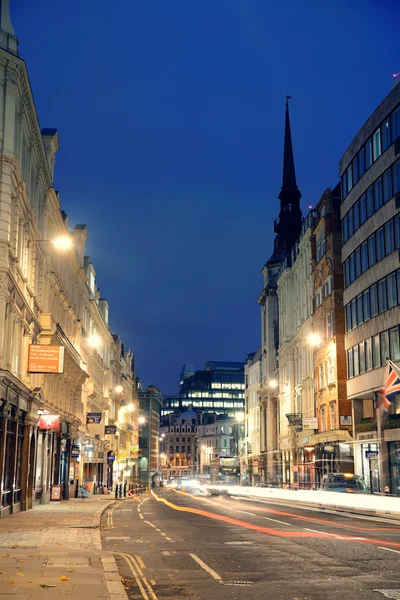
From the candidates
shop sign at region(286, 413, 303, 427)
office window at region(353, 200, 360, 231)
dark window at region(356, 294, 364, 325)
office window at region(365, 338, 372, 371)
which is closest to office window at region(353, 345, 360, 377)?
office window at region(365, 338, 372, 371)

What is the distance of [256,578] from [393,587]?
252cm

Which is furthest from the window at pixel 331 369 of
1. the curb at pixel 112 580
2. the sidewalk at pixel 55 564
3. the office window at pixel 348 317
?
the curb at pixel 112 580

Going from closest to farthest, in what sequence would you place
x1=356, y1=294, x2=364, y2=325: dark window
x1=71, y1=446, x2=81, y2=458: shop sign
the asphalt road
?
the asphalt road
x1=71, y1=446, x2=81, y2=458: shop sign
x1=356, y1=294, x2=364, y2=325: dark window

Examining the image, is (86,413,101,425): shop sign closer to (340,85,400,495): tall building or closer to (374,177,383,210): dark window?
(340,85,400,495): tall building

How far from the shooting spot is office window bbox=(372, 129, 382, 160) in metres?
50.6

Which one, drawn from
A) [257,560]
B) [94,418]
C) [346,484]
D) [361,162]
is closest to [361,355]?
[346,484]

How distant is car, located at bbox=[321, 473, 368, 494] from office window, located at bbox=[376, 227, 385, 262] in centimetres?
1486

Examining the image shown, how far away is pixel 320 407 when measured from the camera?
67.4 m

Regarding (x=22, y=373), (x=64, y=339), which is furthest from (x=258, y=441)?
(x=22, y=373)

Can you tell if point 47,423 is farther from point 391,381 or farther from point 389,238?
point 389,238

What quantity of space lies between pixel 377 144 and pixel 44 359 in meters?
29.8

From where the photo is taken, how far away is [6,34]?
31.2m

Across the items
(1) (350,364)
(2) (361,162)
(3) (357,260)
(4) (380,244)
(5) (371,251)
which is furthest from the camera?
(1) (350,364)

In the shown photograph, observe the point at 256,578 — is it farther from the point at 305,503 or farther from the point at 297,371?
the point at 297,371
